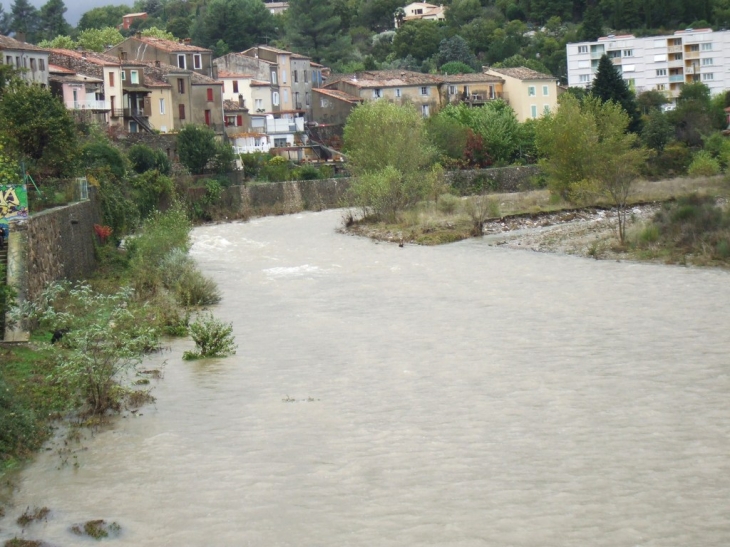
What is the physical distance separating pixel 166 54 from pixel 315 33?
41378mm

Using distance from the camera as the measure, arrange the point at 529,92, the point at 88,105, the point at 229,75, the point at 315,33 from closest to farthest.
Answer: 1. the point at 88,105
2. the point at 229,75
3. the point at 529,92
4. the point at 315,33

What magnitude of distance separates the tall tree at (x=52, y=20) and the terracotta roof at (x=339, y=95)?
56.5m

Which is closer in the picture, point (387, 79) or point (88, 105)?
point (88, 105)

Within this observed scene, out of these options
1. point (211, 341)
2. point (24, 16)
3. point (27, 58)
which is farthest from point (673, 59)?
point (211, 341)

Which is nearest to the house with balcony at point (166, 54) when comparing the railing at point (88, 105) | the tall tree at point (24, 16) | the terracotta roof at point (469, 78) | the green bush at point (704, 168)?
the railing at point (88, 105)

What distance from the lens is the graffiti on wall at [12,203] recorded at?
2567 centimetres

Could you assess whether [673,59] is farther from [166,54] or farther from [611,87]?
[166,54]

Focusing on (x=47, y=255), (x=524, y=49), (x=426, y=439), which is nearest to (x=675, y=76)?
(x=524, y=49)

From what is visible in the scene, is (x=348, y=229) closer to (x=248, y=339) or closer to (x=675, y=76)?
(x=248, y=339)

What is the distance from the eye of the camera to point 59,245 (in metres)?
28.9

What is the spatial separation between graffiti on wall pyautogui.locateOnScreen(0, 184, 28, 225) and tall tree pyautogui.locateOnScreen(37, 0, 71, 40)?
117 metres

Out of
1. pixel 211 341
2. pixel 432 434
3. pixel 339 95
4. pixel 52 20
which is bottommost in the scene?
pixel 432 434

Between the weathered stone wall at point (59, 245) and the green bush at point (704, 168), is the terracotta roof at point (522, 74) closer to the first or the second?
the green bush at point (704, 168)

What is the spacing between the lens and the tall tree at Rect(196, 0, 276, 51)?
122 m
